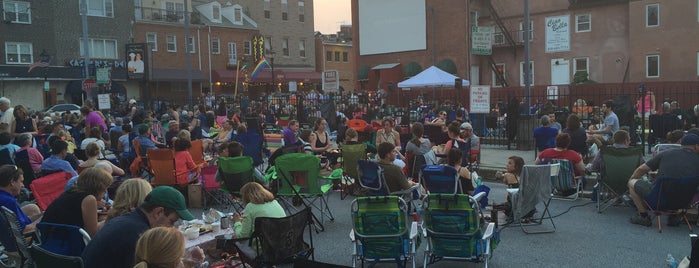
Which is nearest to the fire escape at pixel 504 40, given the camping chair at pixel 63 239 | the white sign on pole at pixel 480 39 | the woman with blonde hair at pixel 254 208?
the white sign on pole at pixel 480 39

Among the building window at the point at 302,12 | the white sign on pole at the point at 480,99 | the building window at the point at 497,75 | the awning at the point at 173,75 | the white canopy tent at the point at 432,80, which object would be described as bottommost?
the white sign on pole at the point at 480,99

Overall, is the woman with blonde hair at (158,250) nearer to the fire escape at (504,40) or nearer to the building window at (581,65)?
the building window at (581,65)

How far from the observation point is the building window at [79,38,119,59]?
37781 millimetres

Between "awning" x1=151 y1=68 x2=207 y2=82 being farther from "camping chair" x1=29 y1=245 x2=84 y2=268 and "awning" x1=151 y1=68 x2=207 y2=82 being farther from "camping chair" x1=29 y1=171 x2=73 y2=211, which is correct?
"camping chair" x1=29 y1=245 x2=84 y2=268

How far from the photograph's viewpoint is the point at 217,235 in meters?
6.11

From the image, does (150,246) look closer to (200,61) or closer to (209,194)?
(209,194)

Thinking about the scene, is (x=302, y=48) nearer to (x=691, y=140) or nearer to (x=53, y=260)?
(x=691, y=140)

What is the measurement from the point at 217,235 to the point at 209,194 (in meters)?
3.76

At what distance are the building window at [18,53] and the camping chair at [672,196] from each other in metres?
36.9

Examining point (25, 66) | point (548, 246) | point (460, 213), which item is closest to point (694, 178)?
point (548, 246)

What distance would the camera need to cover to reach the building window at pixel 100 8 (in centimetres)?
3816

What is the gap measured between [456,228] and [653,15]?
3053 centimetres

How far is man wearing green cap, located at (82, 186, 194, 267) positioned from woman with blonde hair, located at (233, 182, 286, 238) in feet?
5.01

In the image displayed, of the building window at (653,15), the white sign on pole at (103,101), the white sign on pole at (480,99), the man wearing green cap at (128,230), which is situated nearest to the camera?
the man wearing green cap at (128,230)
